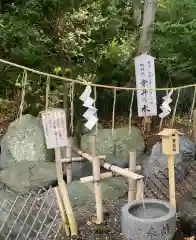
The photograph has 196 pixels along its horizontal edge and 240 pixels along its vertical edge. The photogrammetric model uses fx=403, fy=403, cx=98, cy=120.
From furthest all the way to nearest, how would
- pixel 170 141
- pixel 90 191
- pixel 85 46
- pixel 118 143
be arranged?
pixel 85 46, pixel 118 143, pixel 90 191, pixel 170 141

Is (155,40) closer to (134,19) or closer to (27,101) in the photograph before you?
(134,19)

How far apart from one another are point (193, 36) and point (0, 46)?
14.4ft

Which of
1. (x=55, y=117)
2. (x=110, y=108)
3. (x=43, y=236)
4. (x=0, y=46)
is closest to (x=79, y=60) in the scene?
(x=110, y=108)

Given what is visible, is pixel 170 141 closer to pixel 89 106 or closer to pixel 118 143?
pixel 89 106

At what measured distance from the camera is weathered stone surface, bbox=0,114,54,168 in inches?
318

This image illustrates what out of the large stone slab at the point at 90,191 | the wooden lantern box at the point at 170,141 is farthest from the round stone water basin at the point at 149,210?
the large stone slab at the point at 90,191

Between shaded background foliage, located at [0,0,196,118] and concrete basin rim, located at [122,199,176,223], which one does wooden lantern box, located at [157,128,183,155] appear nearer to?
concrete basin rim, located at [122,199,176,223]

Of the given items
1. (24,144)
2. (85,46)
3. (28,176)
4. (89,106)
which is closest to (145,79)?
(85,46)

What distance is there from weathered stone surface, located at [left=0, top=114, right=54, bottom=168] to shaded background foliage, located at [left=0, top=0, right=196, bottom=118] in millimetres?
947

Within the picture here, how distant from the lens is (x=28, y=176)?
7.43 m

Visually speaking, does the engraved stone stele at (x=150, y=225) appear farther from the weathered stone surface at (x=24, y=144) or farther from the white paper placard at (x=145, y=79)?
the weathered stone surface at (x=24, y=144)

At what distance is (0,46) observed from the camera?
9.33 metres

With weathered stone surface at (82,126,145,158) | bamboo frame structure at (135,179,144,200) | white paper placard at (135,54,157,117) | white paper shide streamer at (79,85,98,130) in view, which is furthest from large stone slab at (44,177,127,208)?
white paper placard at (135,54,157,117)

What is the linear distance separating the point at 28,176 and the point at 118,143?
188 centimetres
